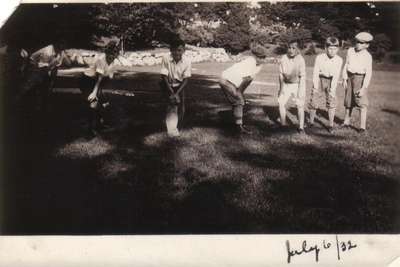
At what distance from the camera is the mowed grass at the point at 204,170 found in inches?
110

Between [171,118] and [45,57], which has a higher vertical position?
[45,57]

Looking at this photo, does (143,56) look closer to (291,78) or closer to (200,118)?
(200,118)

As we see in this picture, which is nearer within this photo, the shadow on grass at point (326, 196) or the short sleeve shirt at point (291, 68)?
the shadow on grass at point (326, 196)

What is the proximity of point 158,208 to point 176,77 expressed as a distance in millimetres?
925

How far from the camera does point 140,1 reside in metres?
2.94

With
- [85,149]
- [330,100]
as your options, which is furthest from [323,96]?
[85,149]

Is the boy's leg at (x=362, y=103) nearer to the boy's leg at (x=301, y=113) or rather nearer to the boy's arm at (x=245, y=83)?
the boy's leg at (x=301, y=113)

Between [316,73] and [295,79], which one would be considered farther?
[316,73]

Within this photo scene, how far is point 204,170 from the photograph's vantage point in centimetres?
292

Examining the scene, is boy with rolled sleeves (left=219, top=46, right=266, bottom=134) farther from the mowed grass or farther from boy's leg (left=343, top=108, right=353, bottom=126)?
boy's leg (left=343, top=108, right=353, bottom=126)

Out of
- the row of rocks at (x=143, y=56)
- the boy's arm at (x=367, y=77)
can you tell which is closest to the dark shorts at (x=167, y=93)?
the row of rocks at (x=143, y=56)

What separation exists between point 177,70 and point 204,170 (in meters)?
0.74

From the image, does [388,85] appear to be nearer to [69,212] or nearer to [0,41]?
[69,212]

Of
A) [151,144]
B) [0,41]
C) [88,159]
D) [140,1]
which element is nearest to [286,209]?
[151,144]
